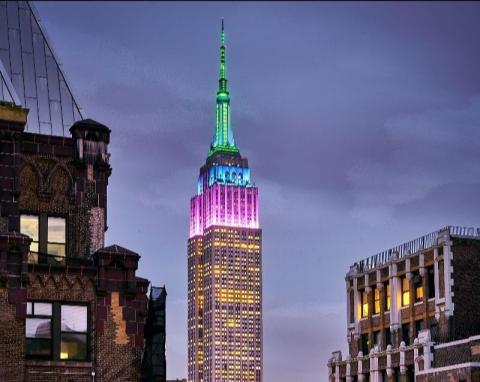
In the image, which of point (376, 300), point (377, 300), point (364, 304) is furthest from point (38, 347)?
point (364, 304)

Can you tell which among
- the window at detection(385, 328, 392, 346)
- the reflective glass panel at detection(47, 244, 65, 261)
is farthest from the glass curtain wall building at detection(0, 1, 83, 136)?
the window at detection(385, 328, 392, 346)

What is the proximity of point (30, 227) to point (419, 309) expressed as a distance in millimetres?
45537

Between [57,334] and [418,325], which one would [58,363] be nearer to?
[57,334]

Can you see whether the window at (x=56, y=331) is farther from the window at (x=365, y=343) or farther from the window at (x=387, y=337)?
the window at (x=365, y=343)

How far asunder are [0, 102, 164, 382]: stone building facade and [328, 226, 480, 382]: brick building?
3331 cm

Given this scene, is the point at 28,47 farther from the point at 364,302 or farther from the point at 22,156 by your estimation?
the point at 364,302

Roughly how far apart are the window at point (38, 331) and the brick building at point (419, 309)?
35571mm

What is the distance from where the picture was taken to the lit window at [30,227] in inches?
1793

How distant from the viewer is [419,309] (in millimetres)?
85125

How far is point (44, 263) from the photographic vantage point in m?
44.6

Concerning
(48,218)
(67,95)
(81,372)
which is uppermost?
(67,95)

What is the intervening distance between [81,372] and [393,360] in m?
46.1

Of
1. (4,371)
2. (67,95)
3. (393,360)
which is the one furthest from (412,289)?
(4,371)

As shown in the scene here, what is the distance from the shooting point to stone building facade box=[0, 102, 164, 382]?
42.8 metres
